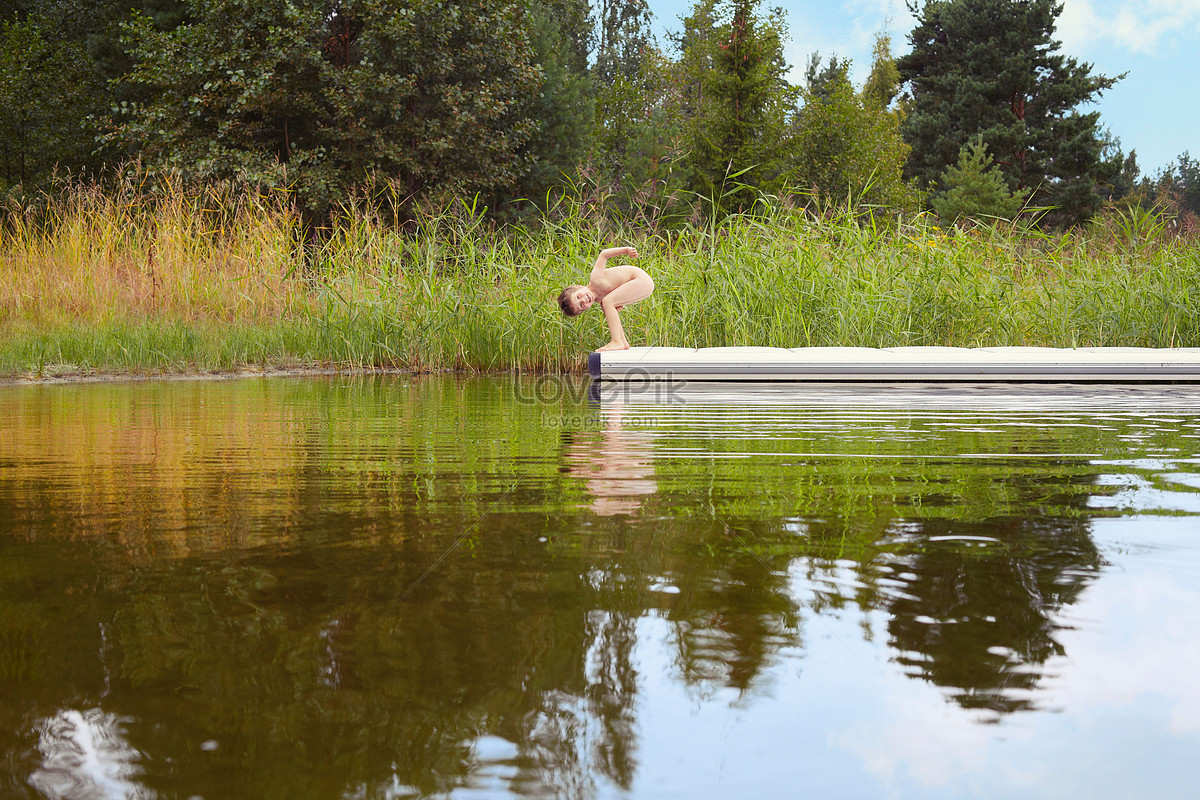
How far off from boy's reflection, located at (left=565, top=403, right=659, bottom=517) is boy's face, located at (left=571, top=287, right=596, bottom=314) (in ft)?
7.69

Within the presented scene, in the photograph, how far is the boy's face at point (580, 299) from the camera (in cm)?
614

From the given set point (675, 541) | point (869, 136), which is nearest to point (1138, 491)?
point (675, 541)

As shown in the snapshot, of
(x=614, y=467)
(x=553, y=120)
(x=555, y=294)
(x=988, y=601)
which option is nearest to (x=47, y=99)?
(x=553, y=120)

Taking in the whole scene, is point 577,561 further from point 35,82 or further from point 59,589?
point 35,82

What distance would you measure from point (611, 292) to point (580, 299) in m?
0.32

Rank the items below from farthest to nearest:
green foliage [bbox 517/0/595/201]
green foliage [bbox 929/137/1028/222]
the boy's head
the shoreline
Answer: green foliage [bbox 929/137/1028/222]
green foliage [bbox 517/0/595/201]
the shoreline
the boy's head

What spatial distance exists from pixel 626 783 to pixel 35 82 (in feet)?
75.5

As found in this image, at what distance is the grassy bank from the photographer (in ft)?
23.3

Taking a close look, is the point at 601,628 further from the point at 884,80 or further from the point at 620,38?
the point at 884,80

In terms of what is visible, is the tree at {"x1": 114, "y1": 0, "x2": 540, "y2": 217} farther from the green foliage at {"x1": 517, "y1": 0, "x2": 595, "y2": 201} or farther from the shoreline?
the shoreline

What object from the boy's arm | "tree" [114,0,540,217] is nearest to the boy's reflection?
the boy's arm

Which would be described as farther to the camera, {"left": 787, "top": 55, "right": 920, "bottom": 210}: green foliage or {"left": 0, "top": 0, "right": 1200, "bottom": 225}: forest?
{"left": 787, "top": 55, "right": 920, "bottom": 210}: green foliage

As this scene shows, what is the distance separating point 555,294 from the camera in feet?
24.9

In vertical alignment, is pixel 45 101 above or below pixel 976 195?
above
